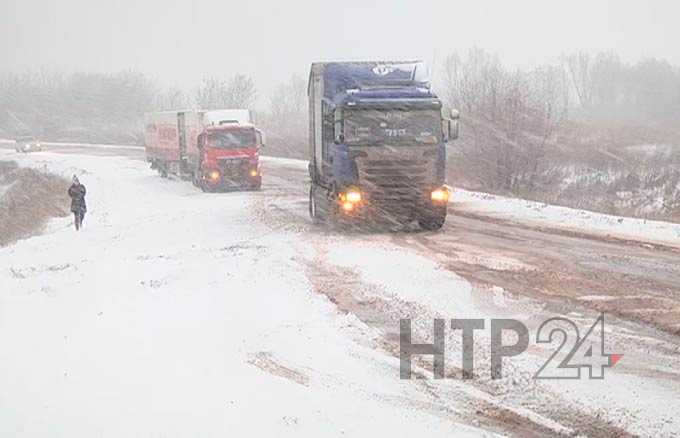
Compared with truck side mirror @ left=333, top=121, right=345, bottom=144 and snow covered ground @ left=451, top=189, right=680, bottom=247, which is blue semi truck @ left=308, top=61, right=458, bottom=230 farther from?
snow covered ground @ left=451, top=189, right=680, bottom=247

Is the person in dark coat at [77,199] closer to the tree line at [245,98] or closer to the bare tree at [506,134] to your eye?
the bare tree at [506,134]

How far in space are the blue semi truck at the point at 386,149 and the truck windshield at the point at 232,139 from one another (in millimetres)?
13611

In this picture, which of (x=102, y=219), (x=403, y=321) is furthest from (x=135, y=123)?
(x=403, y=321)

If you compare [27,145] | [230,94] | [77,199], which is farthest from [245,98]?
[77,199]

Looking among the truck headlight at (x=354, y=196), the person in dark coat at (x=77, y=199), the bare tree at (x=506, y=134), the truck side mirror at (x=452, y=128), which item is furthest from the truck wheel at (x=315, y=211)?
the bare tree at (x=506, y=134)

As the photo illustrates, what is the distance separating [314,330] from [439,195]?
27.7ft

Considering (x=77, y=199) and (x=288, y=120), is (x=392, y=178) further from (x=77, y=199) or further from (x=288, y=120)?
(x=288, y=120)

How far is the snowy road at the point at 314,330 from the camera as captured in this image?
6.95 meters

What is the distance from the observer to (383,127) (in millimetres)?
17188

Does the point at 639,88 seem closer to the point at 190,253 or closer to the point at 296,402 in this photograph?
the point at 190,253

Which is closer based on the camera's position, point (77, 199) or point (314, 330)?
point (314, 330)

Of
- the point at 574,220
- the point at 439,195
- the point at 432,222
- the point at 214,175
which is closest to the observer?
the point at 439,195

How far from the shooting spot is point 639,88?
3819 inches

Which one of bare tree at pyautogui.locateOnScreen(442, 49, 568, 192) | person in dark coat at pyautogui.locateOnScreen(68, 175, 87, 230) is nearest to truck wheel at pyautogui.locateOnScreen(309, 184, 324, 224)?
person in dark coat at pyautogui.locateOnScreen(68, 175, 87, 230)
